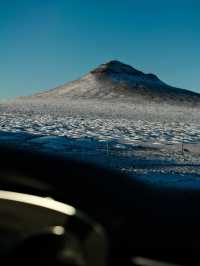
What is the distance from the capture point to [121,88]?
101312mm

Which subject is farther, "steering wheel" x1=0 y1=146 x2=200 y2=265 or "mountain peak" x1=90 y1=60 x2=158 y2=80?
"mountain peak" x1=90 y1=60 x2=158 y2=80

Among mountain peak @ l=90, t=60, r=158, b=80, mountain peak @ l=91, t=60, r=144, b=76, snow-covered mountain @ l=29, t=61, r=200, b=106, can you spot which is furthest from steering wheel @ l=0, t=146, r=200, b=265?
mountain peak @ l=91, t=60, r=144, b=76

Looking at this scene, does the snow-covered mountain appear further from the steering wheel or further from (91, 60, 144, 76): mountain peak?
the steering wheel

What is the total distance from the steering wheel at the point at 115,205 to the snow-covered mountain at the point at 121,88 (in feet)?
254

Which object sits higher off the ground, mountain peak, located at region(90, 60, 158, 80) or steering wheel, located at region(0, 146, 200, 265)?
mountain peak, located at region(90, 60, 158, 80)

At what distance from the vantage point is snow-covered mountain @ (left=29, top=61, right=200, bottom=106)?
88.8m

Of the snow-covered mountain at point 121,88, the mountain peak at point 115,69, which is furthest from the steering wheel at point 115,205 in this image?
the mountain peak at point 115,69

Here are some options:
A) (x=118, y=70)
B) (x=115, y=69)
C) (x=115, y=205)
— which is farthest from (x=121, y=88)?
(x=115, y=205)

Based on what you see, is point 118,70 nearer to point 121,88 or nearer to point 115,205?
point 121,88

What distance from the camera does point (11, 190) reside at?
77.3 inches

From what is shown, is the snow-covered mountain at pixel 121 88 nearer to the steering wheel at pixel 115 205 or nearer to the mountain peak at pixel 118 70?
the mountain peak at pixel 118 70

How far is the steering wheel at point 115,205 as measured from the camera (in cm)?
185

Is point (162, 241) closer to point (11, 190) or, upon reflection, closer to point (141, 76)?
point (11, 190)

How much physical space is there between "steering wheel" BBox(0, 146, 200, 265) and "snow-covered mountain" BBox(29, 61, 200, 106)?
254 feet
